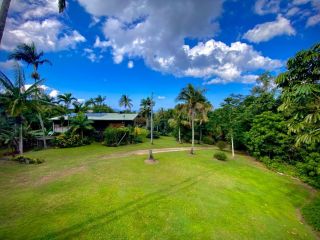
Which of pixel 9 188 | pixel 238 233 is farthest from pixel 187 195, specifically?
pixel 9 188

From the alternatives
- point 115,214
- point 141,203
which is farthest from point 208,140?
point 115,214

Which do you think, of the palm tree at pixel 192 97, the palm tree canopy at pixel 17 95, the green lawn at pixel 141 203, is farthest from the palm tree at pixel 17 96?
the palm tree at pixel 192 97

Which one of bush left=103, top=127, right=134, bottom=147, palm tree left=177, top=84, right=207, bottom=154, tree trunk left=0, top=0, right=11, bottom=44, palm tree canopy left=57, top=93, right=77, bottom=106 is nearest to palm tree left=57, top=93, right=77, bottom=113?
palm tree canopy left=57, top=93, right=77, bottom=106

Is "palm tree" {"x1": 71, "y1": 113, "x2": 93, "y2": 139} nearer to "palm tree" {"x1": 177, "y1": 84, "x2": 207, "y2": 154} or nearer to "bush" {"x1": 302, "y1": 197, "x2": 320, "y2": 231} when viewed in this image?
"palm tree" {"x1": 177, "y1": 84, "x2": 207, "y2": 154}

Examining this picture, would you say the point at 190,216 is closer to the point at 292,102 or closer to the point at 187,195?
the point at 187,195

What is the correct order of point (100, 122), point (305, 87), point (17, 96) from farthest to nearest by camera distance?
1. point (100, 122)
2. point (17, 96)
3. point (305, 87)

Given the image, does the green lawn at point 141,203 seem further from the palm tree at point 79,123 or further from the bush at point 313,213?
the palm tree at point 79,123

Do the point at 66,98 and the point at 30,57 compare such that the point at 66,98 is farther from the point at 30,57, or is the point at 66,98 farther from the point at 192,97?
the point at 192,97
